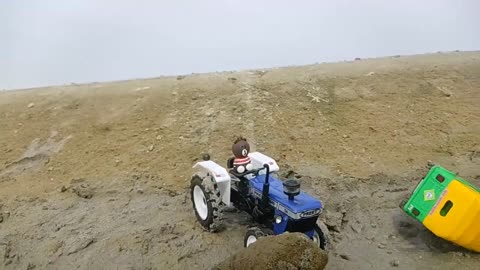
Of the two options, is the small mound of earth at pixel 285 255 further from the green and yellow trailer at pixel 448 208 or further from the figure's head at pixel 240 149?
the green and yellow trailer at pixel 448 208

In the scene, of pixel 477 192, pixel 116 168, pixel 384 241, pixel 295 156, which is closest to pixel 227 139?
pixel 295 156

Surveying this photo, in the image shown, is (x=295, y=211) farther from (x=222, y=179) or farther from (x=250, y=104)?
(x=250, y=104)

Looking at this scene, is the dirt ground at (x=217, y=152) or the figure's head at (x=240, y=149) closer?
the dirt ground at (x=217, y=152)

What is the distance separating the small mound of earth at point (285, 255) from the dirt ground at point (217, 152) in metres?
1.33

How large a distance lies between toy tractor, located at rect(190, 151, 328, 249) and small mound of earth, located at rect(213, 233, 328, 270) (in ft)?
2.92

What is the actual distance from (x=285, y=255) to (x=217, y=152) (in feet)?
11.1

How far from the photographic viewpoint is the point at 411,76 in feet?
28.4

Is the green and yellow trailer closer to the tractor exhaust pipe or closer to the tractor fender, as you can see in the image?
the tractor exhaust pipe

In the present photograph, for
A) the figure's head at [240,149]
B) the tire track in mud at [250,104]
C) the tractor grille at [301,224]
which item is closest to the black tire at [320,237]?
the tractor grille at [301,224]

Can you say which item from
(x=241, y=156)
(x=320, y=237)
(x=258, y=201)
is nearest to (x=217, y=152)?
(x=241, y=156)

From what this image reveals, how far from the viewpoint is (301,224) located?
463 cm

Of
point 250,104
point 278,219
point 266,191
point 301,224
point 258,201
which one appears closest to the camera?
point 301,224

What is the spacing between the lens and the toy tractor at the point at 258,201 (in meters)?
4.64

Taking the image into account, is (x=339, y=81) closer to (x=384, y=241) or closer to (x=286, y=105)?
(x=286, y=105)
